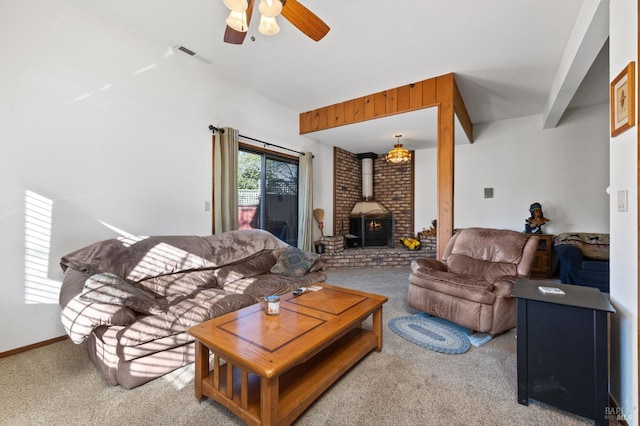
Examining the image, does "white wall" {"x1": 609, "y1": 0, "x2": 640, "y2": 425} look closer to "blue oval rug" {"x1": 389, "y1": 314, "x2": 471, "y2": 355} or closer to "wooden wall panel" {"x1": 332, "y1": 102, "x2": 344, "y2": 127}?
"blue oval rug" {"x1": 389, "y1": 314, "x2": 471, "y2": 355}

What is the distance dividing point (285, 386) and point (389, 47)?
3.24m

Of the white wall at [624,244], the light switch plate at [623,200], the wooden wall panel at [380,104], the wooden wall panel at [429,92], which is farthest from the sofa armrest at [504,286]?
the wooden wall panel at [380,104]

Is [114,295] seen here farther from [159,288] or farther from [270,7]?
[270,7]

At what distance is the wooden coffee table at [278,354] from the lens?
1.34m

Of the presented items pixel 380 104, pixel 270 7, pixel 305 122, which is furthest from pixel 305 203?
pixel 270 7

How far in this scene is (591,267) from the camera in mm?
3352

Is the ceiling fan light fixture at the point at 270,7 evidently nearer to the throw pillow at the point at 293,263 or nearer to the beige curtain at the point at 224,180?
the beige curtain at the point at 224,180

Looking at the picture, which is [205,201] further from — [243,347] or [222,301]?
[243,347]

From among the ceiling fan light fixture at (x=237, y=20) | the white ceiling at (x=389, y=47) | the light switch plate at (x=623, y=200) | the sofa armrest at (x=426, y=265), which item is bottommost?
the sofa armrest at (x=426, y=265)

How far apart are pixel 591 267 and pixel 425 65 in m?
3.16

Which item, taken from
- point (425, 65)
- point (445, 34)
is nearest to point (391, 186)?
point (425, 65)

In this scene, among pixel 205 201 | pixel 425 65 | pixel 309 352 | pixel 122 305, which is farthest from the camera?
pixel 205 201

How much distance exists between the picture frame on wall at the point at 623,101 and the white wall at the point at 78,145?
373 cm

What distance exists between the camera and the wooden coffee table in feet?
4.41
